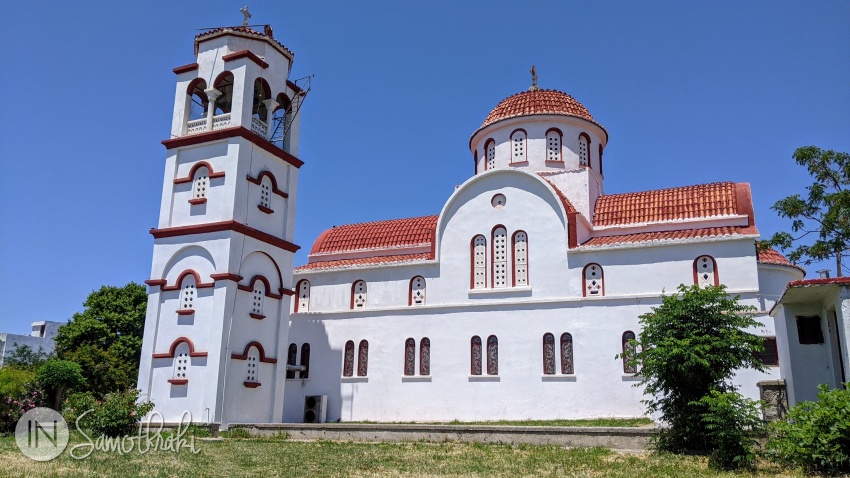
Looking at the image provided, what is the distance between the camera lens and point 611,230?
2228 cm

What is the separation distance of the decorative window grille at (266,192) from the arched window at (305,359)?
5.28 meters

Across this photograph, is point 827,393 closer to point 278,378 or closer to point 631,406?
point 631,406

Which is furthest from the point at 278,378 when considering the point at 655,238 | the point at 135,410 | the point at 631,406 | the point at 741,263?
the point at 741,263

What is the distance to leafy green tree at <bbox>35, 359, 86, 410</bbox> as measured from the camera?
20.8 metres

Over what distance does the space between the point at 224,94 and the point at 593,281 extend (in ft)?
42.4

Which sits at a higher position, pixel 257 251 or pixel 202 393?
pixel 257 251

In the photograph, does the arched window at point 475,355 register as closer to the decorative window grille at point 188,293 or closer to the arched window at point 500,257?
the arched window at point 500,257

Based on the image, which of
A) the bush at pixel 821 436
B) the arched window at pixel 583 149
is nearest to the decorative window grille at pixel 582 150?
the arched window at pixel 583 149

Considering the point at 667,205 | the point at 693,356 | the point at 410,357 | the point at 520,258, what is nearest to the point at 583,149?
the point at 667,205

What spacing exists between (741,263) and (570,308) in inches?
191

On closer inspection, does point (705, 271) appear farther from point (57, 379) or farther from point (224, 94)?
point (57, 379)

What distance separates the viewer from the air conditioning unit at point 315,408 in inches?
891

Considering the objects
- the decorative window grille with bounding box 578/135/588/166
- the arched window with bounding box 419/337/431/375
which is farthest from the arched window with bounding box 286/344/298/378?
the decorative window grille with bounding box 578/135/588/166

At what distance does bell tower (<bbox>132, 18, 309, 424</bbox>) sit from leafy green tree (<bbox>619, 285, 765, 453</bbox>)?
11346 millimetres
